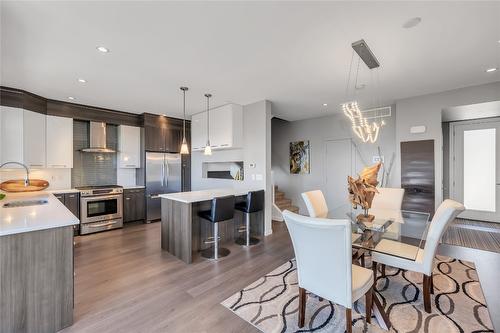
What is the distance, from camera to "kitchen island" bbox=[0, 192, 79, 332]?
5.33ft

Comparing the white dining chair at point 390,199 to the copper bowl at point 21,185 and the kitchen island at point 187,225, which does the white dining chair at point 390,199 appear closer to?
the kitchen island at point 187,225

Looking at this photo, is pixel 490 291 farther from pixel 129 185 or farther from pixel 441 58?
pixel 129 185

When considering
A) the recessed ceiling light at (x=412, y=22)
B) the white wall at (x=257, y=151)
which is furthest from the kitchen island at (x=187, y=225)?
the recessed ceiling light at (x=412, y=22)

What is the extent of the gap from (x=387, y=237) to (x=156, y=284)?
264 centimetres

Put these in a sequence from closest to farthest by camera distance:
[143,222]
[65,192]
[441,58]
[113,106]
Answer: [441,58] < [65,192] < [113,106] < [143,222]

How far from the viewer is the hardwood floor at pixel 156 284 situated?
1928 millimetres

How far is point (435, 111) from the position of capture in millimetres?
4023

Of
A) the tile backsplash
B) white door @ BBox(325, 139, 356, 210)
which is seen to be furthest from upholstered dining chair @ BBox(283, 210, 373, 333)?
the tile backsplash

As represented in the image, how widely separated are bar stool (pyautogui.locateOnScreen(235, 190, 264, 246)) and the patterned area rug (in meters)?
1.14

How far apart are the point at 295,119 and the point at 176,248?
185 inches

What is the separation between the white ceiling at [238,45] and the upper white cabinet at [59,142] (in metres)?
0.72

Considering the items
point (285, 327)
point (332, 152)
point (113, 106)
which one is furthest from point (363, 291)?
point (113, 106)

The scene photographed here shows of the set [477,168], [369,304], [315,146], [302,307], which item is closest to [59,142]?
[302,307]

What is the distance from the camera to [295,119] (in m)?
6.34
